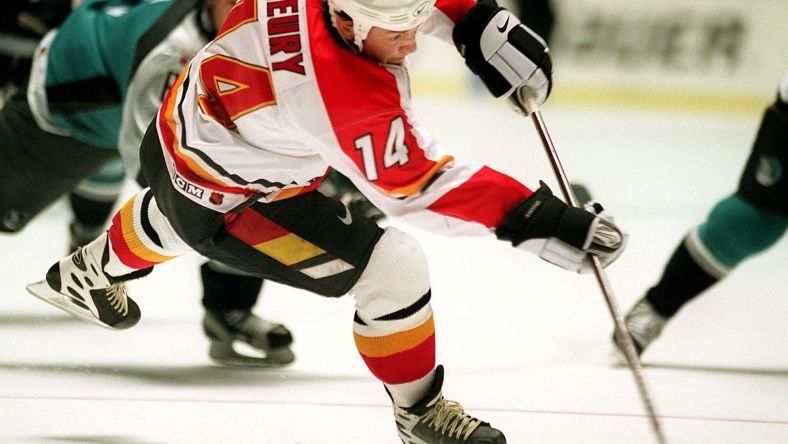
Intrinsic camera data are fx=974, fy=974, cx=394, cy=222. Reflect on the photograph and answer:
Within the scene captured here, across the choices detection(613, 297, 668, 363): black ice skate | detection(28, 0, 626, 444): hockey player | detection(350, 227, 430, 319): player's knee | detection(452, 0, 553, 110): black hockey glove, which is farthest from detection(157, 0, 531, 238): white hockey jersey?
detection(613, 297, 668, 363): black ice skate

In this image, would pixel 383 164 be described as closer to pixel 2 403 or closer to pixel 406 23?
pixel 406 23

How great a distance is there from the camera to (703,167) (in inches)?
174

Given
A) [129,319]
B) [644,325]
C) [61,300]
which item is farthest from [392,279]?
[644,325]

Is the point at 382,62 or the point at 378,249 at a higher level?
the point at 382,62

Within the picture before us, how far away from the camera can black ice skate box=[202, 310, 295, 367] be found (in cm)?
238

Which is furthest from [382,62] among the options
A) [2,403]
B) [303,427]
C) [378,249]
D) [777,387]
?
[777,387]

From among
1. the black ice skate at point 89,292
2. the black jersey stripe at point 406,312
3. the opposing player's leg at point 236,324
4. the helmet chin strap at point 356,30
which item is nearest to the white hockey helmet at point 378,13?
the helmet chin strap at point 356,30

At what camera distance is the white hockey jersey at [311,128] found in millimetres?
1490

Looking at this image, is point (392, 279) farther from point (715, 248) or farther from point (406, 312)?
point (715, 248)

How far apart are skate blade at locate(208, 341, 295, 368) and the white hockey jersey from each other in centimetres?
75

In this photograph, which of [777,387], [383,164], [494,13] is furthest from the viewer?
[777,387]

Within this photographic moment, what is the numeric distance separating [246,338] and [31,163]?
0.73 m

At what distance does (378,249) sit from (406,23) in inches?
16.4

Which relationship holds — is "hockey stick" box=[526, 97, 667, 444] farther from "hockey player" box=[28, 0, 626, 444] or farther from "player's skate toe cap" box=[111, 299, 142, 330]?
"player's skate toe cap" box=[111, 299, 142, 330]
